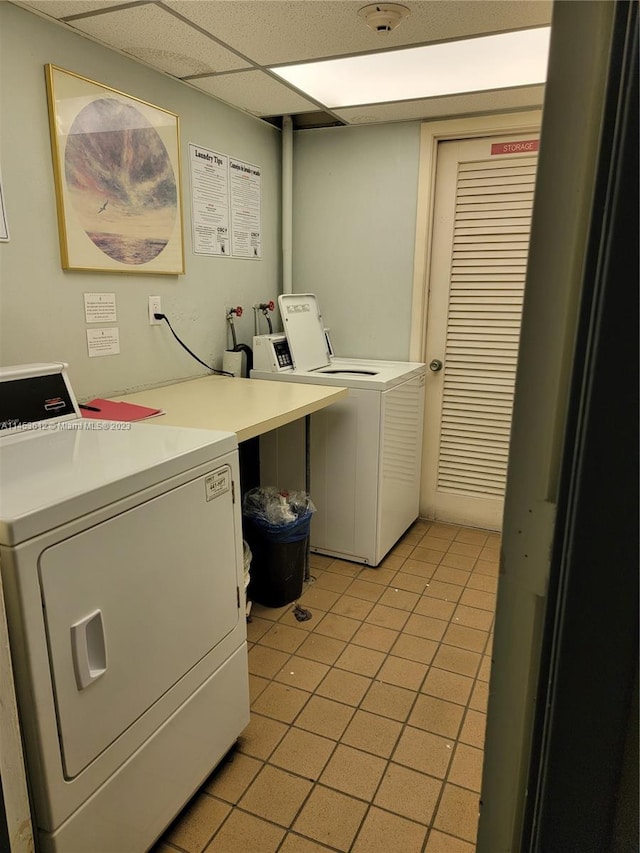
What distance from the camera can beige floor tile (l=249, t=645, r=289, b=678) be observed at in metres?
2.11

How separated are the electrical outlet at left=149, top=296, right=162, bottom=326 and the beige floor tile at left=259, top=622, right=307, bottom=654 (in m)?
1.41

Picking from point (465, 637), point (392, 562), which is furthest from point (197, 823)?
point (392, 562)

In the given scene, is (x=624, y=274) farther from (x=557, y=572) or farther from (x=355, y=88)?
(x=355, y=88)

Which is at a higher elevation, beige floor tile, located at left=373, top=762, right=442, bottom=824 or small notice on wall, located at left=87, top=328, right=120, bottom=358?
small notice on wall, located at left=87, top=328, right=120, bottom=358

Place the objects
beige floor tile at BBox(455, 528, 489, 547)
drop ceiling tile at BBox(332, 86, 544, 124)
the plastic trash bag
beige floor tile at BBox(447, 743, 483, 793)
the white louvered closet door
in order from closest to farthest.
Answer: beige floor tile at BBox(447, 743, 483, 793), the plastic trash bag, drop ceiling tile at BBox(332, 86, 544, 124), the white louvered closet door, beige floor tile at BBox(455, 528, 489, 547)

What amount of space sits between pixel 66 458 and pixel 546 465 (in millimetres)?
1142

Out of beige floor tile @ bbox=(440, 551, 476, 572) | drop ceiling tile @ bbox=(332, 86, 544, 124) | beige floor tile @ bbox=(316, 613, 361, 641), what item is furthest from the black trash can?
drop ceiling tile @ bbox=(332, 86, 544, 124)

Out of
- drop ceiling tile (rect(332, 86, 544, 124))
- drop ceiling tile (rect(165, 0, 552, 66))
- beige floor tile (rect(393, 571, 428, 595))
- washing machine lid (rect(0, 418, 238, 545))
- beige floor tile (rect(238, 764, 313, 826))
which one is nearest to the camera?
washing machine lid (rect(0, 418, 238, 545))

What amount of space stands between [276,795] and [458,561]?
5.43 ft

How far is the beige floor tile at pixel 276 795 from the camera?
154 cm

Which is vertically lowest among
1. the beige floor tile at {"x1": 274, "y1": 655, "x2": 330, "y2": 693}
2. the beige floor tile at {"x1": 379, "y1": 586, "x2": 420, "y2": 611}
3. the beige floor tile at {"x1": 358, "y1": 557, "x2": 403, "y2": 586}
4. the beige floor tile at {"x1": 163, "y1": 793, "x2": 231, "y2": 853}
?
the beige floor tile at {"x1": 163, "y1": 793, "x2": 231, "y2": 853}

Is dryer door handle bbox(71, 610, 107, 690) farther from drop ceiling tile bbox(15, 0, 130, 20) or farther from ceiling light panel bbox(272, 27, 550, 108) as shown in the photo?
ceiling light panel bbox(272, 27, 550, 108)

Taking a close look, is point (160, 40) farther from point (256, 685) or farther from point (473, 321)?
point (256, 685)

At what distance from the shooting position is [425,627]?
2393mm
